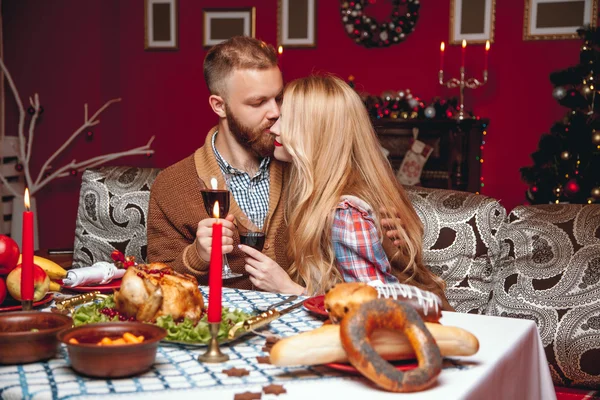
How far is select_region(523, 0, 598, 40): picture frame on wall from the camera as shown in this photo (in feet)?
17.8

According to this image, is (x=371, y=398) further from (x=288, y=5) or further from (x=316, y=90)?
(x=288, y=5)

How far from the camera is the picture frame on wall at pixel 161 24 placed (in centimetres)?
681

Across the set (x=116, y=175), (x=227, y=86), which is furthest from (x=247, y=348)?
(x=116, y=175)

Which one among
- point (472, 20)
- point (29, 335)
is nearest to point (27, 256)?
point (29, 335)

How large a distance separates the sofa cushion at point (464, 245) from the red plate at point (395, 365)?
140 cm

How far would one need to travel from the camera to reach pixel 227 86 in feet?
9.47

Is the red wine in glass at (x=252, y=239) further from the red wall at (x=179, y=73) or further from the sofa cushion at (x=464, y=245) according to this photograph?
the red wall at (x=179, y=73)

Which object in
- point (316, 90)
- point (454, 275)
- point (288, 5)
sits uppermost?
point (288, 5)

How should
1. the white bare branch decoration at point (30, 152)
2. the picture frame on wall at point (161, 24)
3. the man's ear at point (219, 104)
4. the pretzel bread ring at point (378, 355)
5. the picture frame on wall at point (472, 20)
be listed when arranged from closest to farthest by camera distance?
the pretzel bread ring at point (378, 355)
the man's ear at point (219, 104)
the white bare branch decoration at point (30, 152)
the picture frame on wall at point (472, 20)
the picture frame on wall at point (161, 24)

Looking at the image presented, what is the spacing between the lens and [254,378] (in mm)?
Answer: 1287

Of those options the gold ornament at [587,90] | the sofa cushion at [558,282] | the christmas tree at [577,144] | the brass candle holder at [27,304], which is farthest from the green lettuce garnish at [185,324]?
the gold ornament at [587,90]

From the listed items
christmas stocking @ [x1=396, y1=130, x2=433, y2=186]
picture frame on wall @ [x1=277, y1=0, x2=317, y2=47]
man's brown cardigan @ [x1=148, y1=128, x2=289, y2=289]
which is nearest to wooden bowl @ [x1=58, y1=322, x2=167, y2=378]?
man's brown cardigan @ [x1=148, y1=128, x2=289, y2=289]

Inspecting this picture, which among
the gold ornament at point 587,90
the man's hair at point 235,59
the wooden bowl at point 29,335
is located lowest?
the wooden bowl at point 29,335

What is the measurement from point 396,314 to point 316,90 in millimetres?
1214
